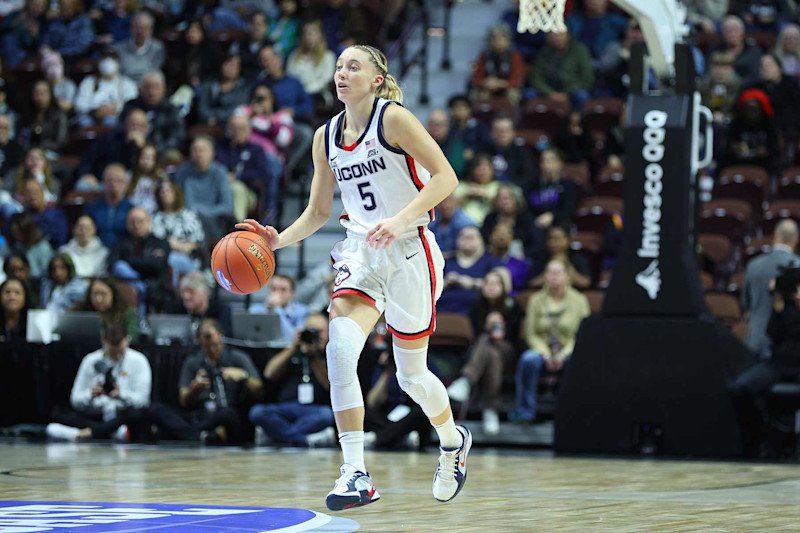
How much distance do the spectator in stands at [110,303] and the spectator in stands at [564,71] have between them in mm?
5436

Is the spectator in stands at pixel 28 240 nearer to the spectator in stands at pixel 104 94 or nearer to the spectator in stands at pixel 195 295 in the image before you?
the spectator in stands at pixel 195 295

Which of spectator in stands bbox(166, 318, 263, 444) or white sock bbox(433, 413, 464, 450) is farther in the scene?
spectator in stands bbox(166, 318, 263, 444)

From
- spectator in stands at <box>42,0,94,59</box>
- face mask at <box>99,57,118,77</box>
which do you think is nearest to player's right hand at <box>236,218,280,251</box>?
face mask at <box>99,57,118,77</box>

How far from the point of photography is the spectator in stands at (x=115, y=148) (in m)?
14.1

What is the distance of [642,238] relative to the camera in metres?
9.23

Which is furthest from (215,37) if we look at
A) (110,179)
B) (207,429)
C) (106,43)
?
(207,429)

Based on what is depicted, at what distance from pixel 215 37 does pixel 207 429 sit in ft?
23.3

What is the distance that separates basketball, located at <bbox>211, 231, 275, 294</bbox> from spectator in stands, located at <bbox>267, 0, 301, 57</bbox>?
416 inches

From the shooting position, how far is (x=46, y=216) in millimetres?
13164

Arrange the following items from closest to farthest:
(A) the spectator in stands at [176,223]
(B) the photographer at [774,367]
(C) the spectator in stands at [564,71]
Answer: (B) the photographer at [774,367] → (A) the spectator in stands at [176,223] → (C) the spectator in stands at [564,71]

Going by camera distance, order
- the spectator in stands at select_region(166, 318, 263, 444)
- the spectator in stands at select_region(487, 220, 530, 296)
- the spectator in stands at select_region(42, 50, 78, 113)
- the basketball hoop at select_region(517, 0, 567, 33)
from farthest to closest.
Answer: the spectator in stands at select_region(42, 50, 78, 113), the spectator in stands at select_region(487, 220, 530, 296), the spectator in stands at select_region(166, 318, 263, 444), the basketball hoop at select_region(517, 0, 567, 33)

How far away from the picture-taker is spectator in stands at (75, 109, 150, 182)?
46.2 ft

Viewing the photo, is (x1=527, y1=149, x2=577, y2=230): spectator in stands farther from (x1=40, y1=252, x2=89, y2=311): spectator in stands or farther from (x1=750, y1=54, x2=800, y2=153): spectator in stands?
(x1=40, y1=252, x2=89, y2=311): spectator in stands

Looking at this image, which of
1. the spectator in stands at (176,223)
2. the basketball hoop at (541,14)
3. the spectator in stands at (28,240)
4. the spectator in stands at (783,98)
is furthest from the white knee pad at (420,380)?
the spectator in stands at (783,98)
